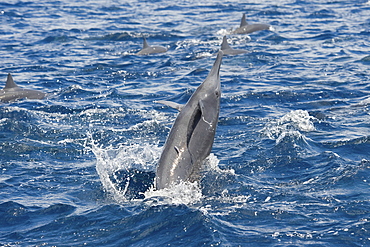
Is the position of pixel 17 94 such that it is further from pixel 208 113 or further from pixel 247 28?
pixel 247 28

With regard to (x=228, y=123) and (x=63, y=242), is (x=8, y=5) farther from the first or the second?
(x=63, y=242)

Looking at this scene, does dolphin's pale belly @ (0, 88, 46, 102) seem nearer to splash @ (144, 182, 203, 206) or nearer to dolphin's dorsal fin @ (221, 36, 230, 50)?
dolphin's dorsal fin @ (221, 36, 230, 50)

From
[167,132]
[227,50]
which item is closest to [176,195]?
[167,132]

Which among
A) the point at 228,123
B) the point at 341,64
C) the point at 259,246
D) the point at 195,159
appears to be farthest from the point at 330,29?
the point at 259,246

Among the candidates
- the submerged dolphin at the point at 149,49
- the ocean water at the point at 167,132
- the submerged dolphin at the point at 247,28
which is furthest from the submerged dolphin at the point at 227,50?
the submerged dolphin at the point at 247,28

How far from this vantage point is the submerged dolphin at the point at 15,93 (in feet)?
60.3

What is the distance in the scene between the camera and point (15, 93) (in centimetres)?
1864

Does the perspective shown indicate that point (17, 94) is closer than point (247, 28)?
Yes

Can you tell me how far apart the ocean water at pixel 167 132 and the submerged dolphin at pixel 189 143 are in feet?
0.75

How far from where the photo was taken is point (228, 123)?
1508cm

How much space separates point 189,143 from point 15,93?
9.94m

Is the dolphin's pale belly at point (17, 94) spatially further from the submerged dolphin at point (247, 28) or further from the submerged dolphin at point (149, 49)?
the submerged dolphin at point (247, 28)

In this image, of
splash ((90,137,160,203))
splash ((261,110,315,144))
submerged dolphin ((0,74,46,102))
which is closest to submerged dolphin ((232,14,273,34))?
submerged dolphin ((0,74,46,102))

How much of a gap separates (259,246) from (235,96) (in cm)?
947
